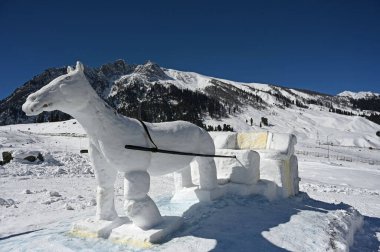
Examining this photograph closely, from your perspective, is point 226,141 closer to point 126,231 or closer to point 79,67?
point 126,231

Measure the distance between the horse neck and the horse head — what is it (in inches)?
3.7

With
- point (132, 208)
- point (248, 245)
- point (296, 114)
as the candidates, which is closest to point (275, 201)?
point (248, 245)

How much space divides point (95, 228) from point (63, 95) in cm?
209

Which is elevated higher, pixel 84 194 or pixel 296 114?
pixel 296 114

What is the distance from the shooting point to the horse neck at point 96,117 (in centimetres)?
473

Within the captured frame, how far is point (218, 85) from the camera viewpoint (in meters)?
196

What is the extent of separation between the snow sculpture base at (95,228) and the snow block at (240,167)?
2753 millimetres

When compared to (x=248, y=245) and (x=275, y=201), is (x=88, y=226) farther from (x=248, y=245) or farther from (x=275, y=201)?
(x=275, y=201)

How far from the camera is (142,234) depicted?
4.71 meters

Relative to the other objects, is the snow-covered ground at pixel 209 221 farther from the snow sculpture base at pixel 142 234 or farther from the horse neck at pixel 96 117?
the horse neck at pixel 96 117

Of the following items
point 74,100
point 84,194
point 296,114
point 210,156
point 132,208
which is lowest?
point 84,194

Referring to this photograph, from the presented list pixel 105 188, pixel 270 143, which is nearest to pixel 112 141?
pixel 105 188

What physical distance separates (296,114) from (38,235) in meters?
136

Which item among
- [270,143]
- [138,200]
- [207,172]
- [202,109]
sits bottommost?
[138,200]
